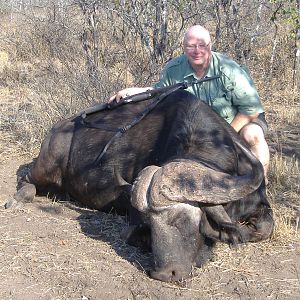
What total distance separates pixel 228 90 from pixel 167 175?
78.6 inches

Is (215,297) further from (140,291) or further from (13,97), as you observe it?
(13,97)

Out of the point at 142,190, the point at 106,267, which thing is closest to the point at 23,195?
the point at 106,267

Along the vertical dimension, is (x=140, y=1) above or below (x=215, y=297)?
above

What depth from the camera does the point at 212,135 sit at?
4.79 meters

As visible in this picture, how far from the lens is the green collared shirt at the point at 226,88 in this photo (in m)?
5.57

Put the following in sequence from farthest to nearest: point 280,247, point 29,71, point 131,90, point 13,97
Answer: point 29,71
point 13,97
point 131,90
point 280,247

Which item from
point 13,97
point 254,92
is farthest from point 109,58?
point 254,92

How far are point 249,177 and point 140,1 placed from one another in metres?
5.10

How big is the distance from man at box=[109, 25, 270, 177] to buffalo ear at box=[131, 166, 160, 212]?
1.77 m

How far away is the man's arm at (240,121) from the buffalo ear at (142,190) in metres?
1.78

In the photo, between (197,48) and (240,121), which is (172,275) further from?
(197,48)

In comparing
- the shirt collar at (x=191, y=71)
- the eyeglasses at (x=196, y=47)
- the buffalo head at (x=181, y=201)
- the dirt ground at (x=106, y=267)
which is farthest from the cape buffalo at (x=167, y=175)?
the eyeglasses at (x=196, y=47)

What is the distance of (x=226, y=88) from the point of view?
5.61m

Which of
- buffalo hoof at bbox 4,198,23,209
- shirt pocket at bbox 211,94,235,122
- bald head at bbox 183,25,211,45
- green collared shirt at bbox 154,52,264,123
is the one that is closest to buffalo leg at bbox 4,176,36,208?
buffalo hoof at bbox 4,198,23,209
